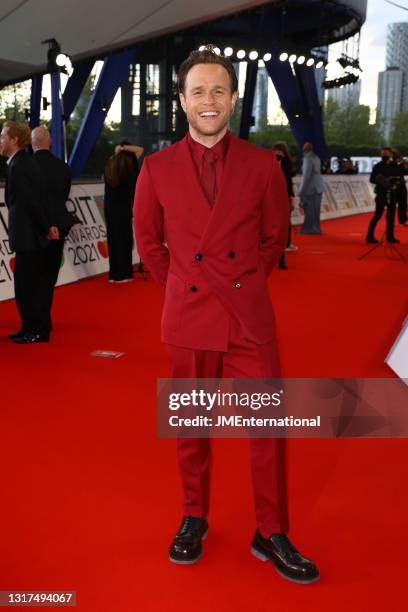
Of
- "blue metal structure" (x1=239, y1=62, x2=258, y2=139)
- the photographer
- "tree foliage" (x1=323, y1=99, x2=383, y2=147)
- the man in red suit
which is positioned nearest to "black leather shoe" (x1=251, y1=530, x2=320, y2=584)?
the man in red suit

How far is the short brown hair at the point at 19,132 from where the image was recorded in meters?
5.36

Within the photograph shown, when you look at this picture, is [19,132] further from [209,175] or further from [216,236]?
[216,236]

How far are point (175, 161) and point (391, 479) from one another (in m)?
1.97

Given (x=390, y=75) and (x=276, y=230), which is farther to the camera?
(x=390, y=75)

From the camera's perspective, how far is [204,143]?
232 cm

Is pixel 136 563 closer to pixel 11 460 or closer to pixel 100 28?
pixel 11 460

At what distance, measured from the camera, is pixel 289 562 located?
7.95 feet

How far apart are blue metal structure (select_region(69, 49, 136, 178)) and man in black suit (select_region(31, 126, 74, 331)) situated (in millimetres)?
15295

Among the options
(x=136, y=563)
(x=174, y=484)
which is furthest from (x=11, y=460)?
(x=136, y=563)

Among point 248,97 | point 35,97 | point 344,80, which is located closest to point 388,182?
point 344,80

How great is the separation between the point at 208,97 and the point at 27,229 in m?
3.56

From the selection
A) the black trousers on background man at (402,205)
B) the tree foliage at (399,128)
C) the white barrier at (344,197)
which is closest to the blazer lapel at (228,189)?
the black trousers on background man at (402,205)

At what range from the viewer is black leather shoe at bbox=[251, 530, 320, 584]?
241 cm

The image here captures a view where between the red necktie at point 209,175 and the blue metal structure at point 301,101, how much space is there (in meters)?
23.3
